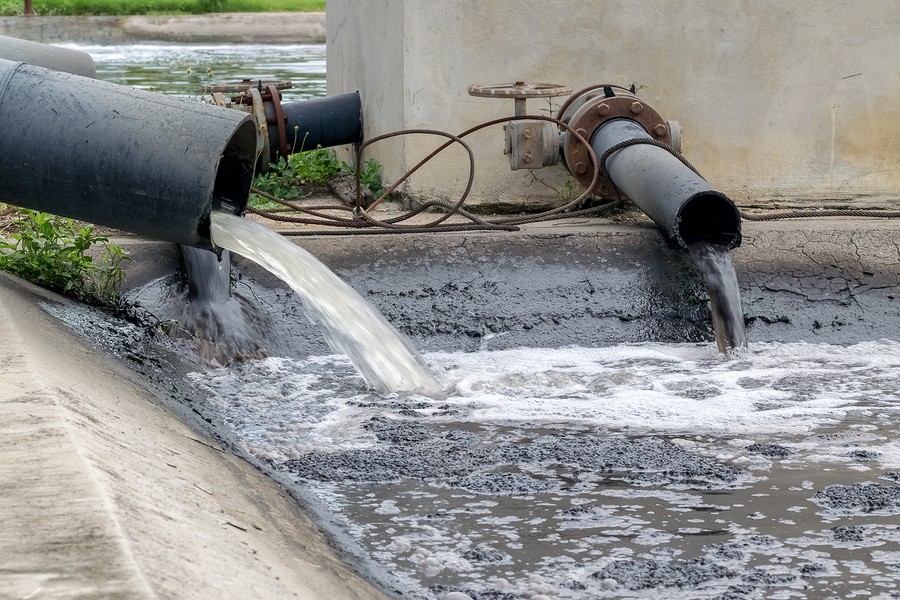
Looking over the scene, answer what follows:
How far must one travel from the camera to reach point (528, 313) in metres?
5.53

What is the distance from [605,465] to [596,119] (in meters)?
2.85

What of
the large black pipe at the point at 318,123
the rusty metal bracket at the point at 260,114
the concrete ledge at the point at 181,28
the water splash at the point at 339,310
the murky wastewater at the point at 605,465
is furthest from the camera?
the concrete ledge at the point at 181,28

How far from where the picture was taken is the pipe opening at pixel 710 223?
553 centimetres

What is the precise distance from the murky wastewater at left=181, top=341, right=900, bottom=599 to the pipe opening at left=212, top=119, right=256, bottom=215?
0.71m

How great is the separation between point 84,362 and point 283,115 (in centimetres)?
370

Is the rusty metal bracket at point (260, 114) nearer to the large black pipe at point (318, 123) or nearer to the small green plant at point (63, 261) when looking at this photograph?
the large black pipe at point (318, 123)

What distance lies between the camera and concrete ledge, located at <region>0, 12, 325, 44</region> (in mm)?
25000

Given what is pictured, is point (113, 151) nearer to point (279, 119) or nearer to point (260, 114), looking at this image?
point (260, 114)

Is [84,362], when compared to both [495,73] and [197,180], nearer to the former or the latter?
[197,180]

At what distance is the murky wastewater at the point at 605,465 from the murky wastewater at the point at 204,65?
25.3 feet

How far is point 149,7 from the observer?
28359 mm

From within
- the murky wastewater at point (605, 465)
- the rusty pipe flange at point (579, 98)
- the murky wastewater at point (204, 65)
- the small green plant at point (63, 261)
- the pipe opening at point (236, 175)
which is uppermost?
the murky wastewater at point (204, 65)

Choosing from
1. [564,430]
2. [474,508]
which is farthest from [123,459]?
[564,430]

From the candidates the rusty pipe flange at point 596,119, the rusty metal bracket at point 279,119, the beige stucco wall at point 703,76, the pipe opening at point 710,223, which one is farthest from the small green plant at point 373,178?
the pipe opening at point 710,223
